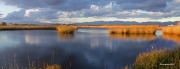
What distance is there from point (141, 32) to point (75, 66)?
21.6 meters

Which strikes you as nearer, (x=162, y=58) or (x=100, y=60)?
(x=162, y=58)

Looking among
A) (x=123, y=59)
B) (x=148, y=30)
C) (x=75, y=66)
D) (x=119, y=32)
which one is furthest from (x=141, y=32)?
(x=75, y=66)

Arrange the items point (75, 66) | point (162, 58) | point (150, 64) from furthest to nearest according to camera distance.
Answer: point (75, 66) → point (162, 58) → point (150, 64)

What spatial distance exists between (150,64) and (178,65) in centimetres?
A: 97

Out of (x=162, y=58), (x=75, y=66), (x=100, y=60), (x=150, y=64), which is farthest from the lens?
(x=100, y=60)

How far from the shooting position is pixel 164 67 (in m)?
6.84

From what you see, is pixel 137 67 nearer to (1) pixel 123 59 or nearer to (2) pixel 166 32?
(1) pixel 123 59

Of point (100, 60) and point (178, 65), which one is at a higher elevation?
point (178, 65)

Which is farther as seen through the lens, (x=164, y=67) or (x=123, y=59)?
(x=123, y=59)

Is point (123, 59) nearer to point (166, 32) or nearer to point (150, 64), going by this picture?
point (150, 64)

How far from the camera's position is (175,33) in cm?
2706

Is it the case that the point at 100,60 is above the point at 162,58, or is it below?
below

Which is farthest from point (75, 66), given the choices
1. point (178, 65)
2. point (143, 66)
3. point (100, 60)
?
point (178, 65)

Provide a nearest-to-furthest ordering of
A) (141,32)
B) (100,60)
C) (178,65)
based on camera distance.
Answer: (178,65) < (100,60) < (141,32)
